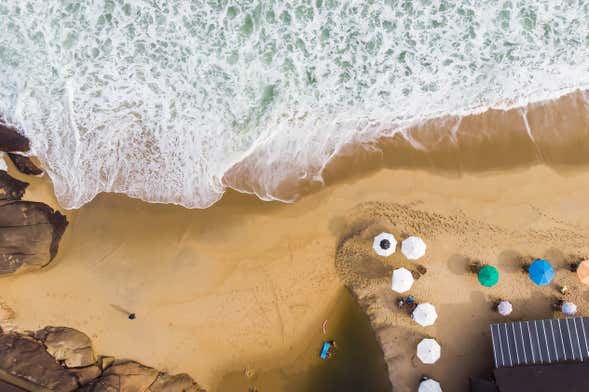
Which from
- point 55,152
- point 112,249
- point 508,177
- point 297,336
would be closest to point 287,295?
point 297,336

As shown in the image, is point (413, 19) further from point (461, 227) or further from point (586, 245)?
point (586, 245)

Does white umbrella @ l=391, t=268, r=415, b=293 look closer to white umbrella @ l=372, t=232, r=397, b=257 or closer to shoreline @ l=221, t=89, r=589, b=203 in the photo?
white umbrella @ l=372, t=232, r=397, b=257

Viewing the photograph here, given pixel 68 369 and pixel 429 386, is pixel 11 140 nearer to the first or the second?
pixel 68 369

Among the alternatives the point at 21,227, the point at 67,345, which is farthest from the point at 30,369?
the point at 21,227

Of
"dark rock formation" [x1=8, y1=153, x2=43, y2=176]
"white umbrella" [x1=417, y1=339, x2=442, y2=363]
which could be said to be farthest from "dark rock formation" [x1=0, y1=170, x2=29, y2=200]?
"white umbrella" [x1=417, y1=339, x2=442, y2=363]

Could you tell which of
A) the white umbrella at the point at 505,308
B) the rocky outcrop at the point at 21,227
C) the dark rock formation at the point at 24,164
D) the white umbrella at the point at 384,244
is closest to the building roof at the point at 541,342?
the white umbrella at the point at 505,308
